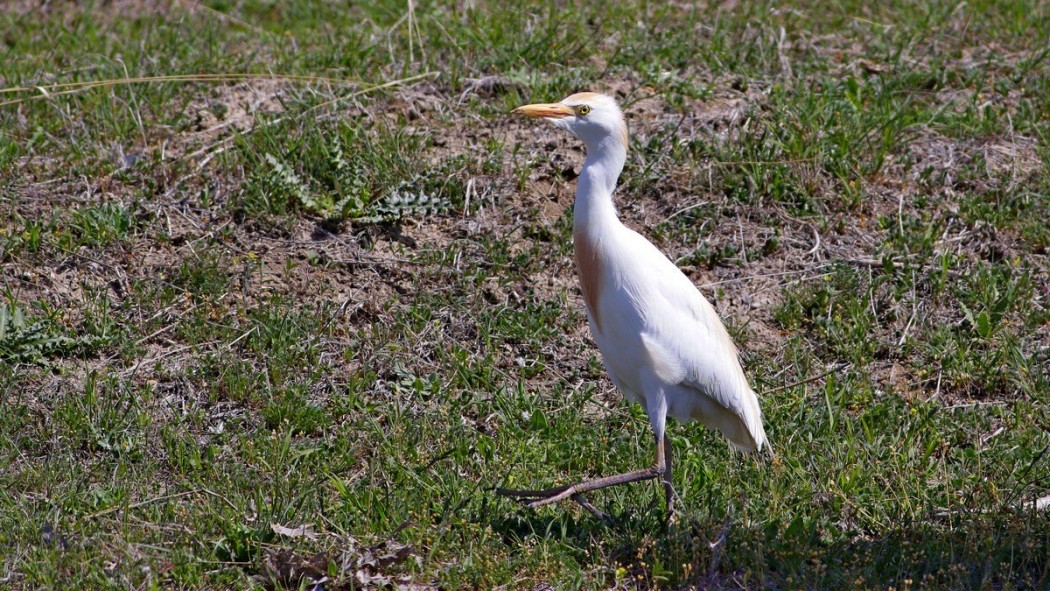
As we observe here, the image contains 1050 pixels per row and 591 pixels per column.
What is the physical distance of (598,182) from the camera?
175 inches

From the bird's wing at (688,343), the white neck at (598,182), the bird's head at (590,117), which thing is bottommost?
the bird's wing at (688,343)

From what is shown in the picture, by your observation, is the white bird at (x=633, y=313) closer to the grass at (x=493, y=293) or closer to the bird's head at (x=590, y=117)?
the bird's head at (x=590, y=117)

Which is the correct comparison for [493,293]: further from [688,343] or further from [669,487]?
[669,487]

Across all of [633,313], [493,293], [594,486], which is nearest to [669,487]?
[594,486]

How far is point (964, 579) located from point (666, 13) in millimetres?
4675

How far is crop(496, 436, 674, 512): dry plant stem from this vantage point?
14.0 feet

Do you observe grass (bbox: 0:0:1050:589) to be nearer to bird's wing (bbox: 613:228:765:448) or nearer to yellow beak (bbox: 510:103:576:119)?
bird's wing (bbox: 613:228:765:448)

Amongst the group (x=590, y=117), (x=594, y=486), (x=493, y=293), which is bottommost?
(x=594, y=486)

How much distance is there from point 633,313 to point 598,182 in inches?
20.5

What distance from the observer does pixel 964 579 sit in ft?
12.7

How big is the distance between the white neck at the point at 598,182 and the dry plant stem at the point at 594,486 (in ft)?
2.88

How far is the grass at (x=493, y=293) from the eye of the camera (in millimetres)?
4168

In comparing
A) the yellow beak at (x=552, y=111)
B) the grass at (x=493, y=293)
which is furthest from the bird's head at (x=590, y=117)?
the grass at (x=493, y=293)

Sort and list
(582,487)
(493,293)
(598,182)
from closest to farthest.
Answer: (582,487) < (598,182) < (493,293)
